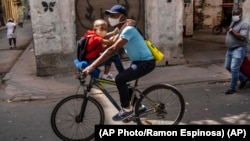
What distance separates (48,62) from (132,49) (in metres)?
4.79

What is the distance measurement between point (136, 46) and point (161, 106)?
1.01m

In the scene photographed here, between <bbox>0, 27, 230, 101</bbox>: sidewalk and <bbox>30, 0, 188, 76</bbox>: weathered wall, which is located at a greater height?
<bbox>30, 0, 188, 76</bbox>: weathered wall

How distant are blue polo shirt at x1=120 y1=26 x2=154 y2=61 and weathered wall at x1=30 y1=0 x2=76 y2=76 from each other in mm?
4617

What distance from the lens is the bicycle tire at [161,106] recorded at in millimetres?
4629

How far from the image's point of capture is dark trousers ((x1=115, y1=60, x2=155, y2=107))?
4391 mm

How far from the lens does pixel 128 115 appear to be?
4602 millimetres

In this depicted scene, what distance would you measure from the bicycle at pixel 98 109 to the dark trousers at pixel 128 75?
14cm

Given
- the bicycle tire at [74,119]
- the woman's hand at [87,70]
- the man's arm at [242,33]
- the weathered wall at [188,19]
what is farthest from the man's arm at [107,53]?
the weathered wall at [188,19]

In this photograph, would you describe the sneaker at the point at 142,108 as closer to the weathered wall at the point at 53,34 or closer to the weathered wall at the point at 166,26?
the weathered wall at the point at 53,34

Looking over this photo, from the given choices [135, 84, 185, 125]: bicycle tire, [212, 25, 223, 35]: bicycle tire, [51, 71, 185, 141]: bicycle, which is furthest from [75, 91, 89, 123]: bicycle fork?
[212, 25, 223, 35]: bicycle tire

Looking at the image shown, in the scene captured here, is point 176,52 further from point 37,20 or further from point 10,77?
point 10,77

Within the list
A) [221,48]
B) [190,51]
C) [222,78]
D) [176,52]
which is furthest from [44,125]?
[221,48]

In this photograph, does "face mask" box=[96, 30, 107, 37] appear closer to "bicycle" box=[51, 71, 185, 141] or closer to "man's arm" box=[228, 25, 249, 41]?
"bicycle" box=[51, 71, 185, 141]

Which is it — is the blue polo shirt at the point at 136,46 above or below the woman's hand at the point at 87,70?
above
